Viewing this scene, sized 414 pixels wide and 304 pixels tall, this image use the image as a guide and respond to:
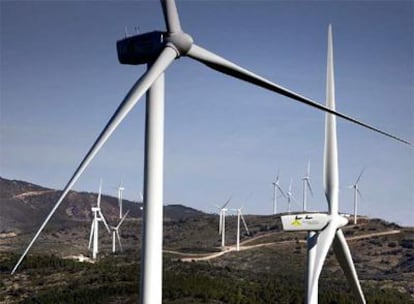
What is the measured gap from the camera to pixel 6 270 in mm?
111188

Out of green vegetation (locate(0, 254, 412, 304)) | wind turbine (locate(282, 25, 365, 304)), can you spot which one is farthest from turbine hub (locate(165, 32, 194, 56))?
green vegetation (locate(0, 254, 412, 304))

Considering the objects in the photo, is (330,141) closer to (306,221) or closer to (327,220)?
(327,220)

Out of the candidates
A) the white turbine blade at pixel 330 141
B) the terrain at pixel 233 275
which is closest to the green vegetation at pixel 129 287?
the terrain at pixel 233 275

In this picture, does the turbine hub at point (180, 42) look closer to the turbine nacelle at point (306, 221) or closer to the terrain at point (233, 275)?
the turbine nacelle at point (306, 221)

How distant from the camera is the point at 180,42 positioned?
28766 mm

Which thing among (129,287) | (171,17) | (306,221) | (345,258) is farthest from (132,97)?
(129,287)

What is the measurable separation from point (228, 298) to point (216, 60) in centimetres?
5843

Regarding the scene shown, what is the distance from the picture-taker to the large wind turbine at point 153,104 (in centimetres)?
2628

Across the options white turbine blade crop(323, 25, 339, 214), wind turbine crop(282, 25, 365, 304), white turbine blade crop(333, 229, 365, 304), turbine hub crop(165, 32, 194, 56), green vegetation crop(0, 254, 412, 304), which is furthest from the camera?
green vegetation crop(0, 254, 412, 304)

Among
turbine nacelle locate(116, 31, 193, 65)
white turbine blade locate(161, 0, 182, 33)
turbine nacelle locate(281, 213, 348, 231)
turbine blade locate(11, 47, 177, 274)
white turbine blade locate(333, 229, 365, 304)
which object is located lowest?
white turbine blade locate(333, 229, 365, 304)

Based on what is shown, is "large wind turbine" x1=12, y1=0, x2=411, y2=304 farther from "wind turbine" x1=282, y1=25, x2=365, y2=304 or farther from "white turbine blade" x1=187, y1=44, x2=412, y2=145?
"wind turbine" x1=282, y1=25, x2=365, y2=304

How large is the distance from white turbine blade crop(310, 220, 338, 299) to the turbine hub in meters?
23.0

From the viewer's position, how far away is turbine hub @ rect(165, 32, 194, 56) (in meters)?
28.7

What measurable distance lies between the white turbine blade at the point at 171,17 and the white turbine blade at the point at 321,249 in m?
23.5
